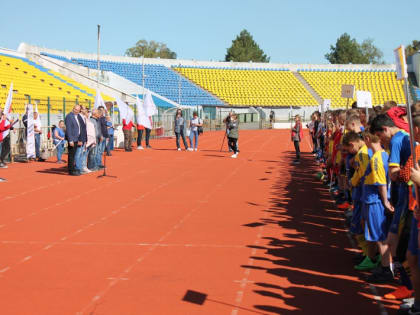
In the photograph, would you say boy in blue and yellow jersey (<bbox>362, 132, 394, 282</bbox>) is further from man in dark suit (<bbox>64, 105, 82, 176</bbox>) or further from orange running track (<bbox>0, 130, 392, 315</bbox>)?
man in dark suit (<bbox>64, 105, 82, 176</bbox>)

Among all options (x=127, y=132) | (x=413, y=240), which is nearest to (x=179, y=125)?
(x=127, y=132)

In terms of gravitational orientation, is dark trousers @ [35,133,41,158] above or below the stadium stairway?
below

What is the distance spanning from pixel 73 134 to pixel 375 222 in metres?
12.0

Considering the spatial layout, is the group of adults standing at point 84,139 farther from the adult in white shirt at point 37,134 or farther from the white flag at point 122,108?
the white flag at point 122,108

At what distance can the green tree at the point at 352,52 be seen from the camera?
12350cm

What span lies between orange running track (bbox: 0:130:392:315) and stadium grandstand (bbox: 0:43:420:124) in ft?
119

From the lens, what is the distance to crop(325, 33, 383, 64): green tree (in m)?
124

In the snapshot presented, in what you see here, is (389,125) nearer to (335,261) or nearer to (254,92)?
(335,261)

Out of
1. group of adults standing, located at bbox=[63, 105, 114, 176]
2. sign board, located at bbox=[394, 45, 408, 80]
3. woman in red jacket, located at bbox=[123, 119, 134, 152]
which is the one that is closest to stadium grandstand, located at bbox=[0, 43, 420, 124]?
woman in red jacket, located at bbox=[123, 119, 134, 152]

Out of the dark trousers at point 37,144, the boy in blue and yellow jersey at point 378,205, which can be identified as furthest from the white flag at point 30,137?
the boy in blue and yellow jersey at point 378,205

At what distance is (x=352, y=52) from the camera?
124 meters

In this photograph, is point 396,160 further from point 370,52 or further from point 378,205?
point 370,52

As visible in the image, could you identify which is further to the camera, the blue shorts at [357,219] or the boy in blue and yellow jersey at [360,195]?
the blue shorts at [357,219]

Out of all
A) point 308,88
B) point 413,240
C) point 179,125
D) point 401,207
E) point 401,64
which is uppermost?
point 308,88
